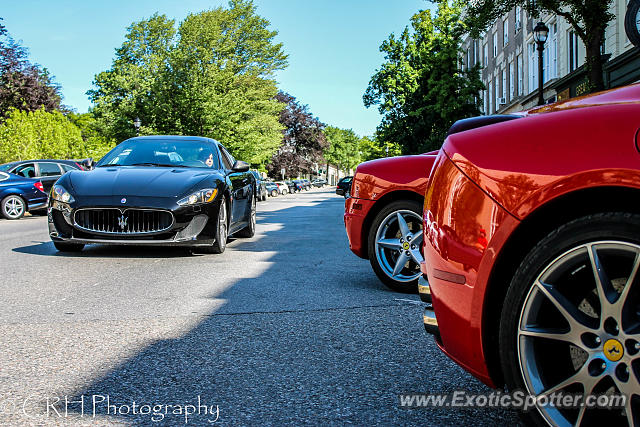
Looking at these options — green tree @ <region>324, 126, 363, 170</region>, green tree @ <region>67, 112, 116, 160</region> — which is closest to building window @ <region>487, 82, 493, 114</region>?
green tree @ <region>67, 112, 116, 160</region>

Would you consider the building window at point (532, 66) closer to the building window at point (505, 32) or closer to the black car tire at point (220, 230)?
the building window at point (505, 32)

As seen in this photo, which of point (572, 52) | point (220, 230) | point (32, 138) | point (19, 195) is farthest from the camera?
point (32, 138)

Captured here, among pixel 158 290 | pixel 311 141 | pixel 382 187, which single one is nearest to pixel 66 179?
pixel 158 290

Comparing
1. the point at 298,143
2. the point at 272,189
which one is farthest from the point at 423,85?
the point at 298,143

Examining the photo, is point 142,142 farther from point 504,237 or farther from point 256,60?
point 256,60

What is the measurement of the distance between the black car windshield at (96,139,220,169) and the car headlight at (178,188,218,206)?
1115 mm

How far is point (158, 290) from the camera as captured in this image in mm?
5805

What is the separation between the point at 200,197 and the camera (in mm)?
7895

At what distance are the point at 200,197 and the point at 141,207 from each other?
0.73 meters

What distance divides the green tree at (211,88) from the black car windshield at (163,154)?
2984 centimetres

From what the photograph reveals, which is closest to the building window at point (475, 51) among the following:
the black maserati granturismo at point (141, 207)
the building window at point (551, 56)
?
the building window at point (551, 56)

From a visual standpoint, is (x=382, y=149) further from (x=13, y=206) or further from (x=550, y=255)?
(x=550, y=255)

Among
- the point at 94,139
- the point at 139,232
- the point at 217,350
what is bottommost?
the point at 217,350

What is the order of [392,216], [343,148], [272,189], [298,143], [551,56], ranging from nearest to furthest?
[392,216] → [551,56] → [272,189] → [298,143] → [343,148]
